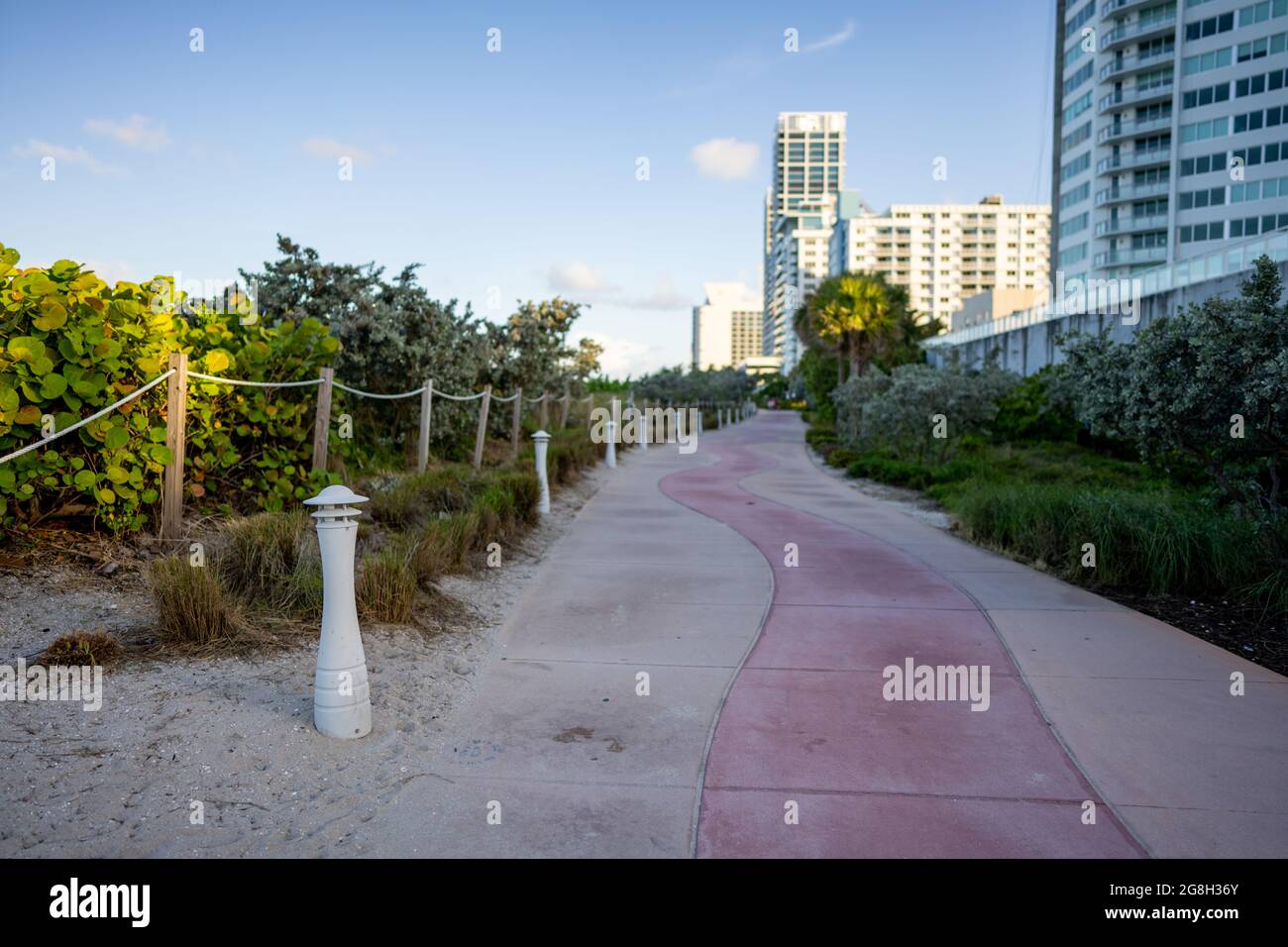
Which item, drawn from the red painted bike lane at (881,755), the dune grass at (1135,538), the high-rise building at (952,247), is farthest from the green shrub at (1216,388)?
the high-rise building at (952,247)

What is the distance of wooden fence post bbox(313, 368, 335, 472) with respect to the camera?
28.7ft

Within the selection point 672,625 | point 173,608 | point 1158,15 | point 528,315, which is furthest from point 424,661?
point 1158,15

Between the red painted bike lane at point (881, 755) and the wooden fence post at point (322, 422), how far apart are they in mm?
4537

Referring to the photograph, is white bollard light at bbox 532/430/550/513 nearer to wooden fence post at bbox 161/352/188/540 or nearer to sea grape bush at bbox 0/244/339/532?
sea grape bush at bbox 0/244/339/532

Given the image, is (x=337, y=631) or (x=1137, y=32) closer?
(x=337, y=631)

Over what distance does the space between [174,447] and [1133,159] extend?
239 feet

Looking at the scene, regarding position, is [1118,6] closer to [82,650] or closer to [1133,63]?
[1133,63]

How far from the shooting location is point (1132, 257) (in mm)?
65375

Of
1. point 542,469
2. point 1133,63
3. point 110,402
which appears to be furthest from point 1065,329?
point 1133,63

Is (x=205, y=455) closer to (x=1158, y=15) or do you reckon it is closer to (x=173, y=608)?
(x=173, y=608)

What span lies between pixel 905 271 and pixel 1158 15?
3403 inches

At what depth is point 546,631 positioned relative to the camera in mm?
6836

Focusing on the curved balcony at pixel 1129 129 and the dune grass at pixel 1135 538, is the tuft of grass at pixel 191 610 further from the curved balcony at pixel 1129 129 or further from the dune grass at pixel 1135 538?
the curved balcony at pixel 1129 129

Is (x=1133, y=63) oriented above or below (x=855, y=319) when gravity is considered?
above
